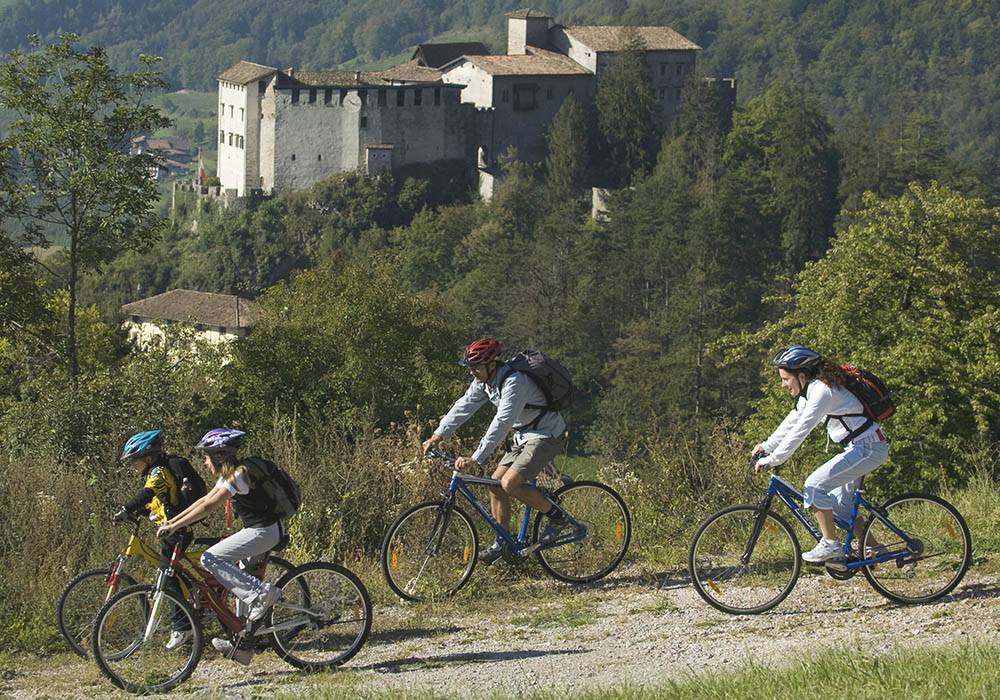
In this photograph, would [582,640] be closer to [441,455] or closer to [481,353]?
[441,455]

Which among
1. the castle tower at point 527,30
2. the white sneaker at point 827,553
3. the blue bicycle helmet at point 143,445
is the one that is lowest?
the white sneaker at point 827,553

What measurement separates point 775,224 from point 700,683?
63.0 metres

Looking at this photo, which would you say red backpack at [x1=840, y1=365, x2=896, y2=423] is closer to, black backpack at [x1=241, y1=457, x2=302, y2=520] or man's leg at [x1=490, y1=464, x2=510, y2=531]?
man's leg at [x1=490, y1=464, x2=510, y2=531]

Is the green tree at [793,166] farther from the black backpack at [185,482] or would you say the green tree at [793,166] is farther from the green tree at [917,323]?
the black backpack at [185,482]

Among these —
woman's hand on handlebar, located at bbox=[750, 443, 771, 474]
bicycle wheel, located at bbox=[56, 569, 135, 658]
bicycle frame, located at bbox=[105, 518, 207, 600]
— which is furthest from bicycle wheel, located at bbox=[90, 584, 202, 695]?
woman's hand on handlebar, located at bbox=[750, 443, 771, 474]

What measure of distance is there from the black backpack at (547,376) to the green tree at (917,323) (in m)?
10.2

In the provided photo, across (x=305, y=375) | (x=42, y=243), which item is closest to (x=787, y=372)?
(x=42, y=243)

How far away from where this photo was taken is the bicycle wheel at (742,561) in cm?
696

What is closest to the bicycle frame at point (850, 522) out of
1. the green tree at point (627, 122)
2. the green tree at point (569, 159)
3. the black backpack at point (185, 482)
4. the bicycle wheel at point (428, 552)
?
the bicycle wheel at point (428, 552)

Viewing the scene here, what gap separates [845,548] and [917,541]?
32 centimetres

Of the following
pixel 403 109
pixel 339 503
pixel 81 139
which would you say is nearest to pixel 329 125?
pixel 403 109

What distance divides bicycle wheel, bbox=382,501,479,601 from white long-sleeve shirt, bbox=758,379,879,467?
1558 millimetres

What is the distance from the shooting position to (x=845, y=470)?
22.5 feet

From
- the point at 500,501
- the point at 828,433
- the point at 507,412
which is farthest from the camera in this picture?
the point at 500,501
